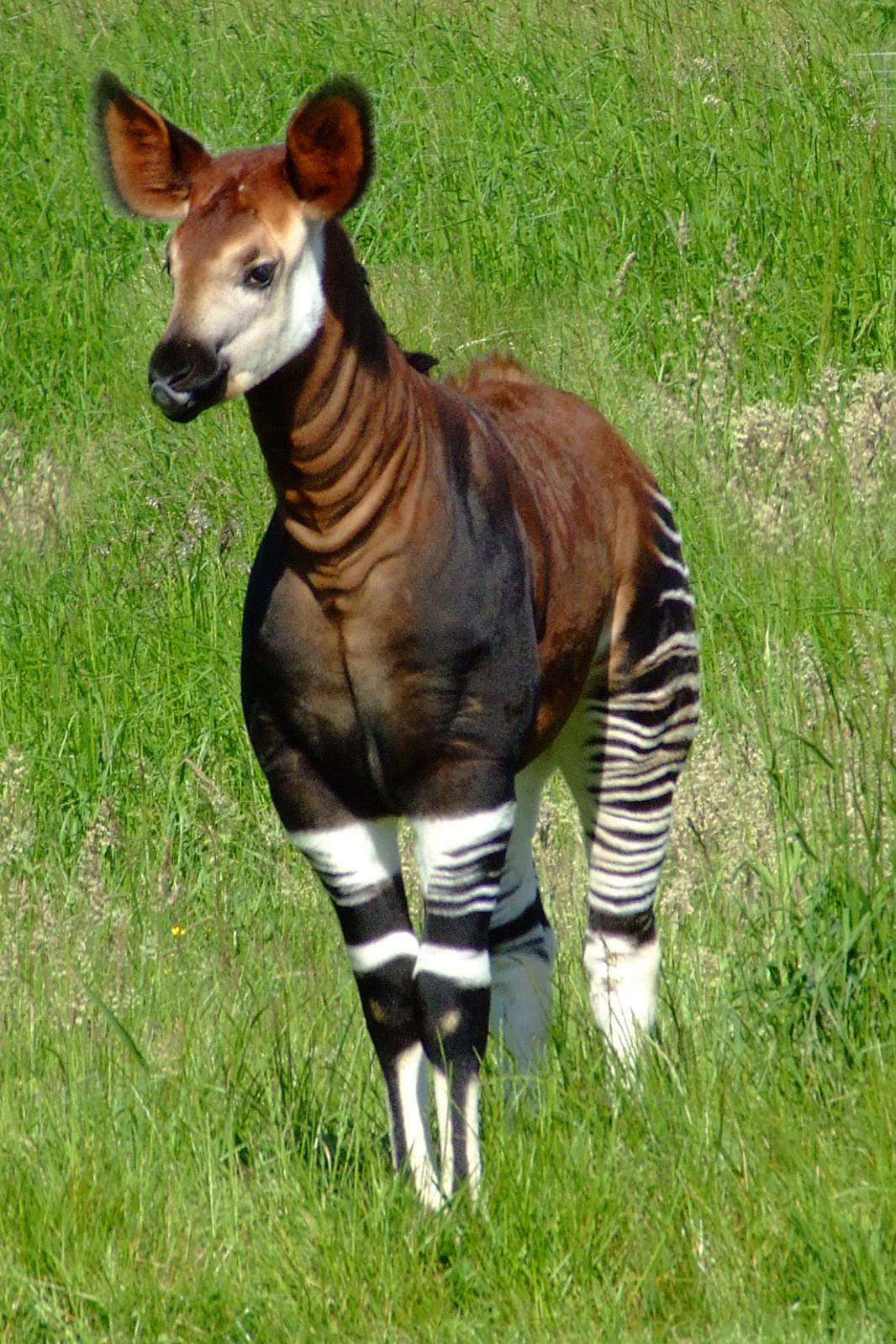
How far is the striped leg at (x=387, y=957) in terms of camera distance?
339 centimetres

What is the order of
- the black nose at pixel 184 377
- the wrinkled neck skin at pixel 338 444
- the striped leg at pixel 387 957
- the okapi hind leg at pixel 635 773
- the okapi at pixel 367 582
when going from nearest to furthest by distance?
1. the black nose at pixel 184 377
2. the okapi at pixel 367 582
3. the wrinkled neck skin at pixel 338 444
4. the striped leg at pixel 387 957
5. the okapi hind leg at pixel 635 773

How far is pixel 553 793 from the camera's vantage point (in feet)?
18.7

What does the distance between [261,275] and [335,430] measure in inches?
11.4

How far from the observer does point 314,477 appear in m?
3.26

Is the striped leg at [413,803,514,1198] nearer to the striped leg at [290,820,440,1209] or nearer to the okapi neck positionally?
the striped leg at [290,820,440,1209]

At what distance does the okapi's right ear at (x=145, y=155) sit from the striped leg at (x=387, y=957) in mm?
1064

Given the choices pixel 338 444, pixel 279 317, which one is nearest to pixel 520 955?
pixel 338 444

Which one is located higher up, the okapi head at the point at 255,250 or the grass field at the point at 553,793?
the okapi head at the point at 255,250

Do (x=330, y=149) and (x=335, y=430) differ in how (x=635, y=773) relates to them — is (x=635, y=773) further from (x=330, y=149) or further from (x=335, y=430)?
(x=330, y=149)

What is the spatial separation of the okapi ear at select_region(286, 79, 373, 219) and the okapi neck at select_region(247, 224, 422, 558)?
0.35 ft

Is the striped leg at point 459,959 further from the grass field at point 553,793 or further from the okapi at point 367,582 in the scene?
the grass field at point 553,793

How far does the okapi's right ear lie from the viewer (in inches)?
130

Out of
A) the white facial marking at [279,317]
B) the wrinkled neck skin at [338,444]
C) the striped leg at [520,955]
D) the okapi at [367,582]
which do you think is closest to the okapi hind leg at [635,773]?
the striped leg at [520,955]

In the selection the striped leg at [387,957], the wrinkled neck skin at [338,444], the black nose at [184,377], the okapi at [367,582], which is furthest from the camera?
the striped leg at [387,957]
